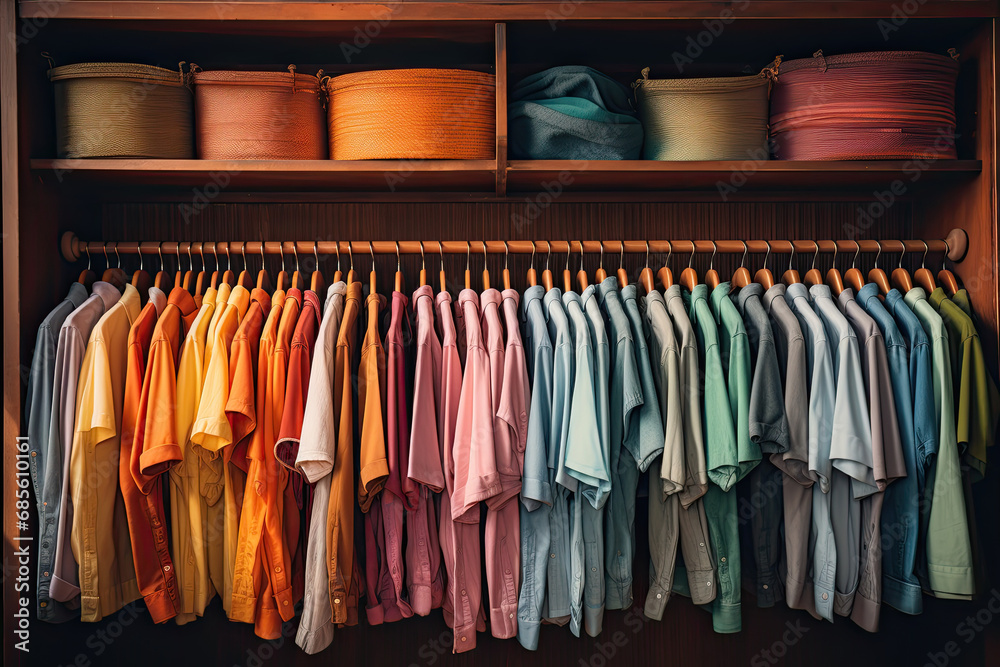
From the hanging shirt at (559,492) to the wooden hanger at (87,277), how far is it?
146 cm

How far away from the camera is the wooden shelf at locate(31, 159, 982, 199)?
195cm

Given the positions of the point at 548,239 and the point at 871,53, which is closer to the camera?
the point at 871,53

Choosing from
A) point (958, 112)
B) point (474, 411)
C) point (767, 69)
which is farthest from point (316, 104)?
point (958, 112)

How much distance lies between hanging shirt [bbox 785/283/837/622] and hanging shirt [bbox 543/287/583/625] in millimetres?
666

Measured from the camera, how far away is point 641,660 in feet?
7.59

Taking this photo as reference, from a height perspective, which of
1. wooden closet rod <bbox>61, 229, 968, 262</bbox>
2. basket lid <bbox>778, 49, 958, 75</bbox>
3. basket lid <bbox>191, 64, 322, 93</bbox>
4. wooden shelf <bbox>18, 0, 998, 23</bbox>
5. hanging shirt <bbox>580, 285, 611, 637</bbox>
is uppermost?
wooden shelf <bbox>18, 0, 998, 23</bbox>

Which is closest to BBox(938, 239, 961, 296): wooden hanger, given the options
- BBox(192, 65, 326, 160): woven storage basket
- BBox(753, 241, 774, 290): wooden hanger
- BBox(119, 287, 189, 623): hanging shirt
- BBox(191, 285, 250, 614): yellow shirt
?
BBox(753, 241, 774, 290): wooden hanger

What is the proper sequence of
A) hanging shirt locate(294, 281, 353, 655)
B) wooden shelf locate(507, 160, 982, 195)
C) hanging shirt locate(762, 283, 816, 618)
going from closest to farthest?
hanging shirt locate(294, 281, 353, 655)
hanging shirt locate(762, 283, 816, 618)
wooden shelf locate(507, 160, 982, 195)

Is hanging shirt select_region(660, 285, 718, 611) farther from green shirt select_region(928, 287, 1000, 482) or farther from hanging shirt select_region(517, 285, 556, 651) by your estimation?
green shirt select_region(928, 287, 1000, 482)

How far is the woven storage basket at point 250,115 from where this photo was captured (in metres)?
1.99

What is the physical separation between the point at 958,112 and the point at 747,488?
4.52ft

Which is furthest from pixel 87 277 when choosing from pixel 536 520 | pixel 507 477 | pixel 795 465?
pixel 795 465

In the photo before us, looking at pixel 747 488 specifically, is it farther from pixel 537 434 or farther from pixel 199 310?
pixel 199 310

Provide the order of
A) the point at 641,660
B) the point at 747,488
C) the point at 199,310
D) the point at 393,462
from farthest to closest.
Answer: the point at 641,660 → the point at 747,488 → the point at 199,310 → the point at 393,462
